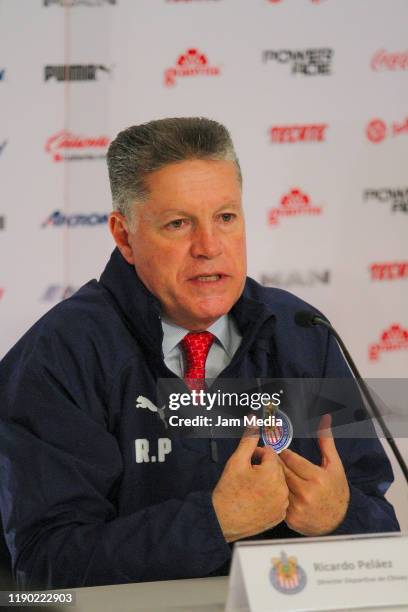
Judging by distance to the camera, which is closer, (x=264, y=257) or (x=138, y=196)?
(x=138, y=196)

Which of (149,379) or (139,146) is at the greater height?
(139,146)

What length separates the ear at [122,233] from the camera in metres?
1.82

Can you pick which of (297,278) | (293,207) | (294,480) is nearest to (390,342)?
(297,278)

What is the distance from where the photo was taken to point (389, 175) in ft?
8.68

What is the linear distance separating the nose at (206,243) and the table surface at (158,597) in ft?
2.18

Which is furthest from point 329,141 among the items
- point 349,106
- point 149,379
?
point 149,379

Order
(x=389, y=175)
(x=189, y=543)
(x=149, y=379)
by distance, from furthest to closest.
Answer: (x=389, y=175) < (x=149, y=379) < (x=189, y=543)

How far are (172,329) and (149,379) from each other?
162 millimetres

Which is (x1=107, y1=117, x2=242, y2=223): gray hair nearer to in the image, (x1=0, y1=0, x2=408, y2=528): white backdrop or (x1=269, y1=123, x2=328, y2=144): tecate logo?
(x1=0, y1=0, x2=408, y2=528): white backdrop

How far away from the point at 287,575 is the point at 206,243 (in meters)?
0.79

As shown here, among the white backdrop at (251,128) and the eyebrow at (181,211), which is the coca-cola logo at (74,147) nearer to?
the white backdrop at (251,128)

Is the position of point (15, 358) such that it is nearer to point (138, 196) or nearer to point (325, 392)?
point (138, 196)

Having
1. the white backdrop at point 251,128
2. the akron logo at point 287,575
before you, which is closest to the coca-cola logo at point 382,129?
the white backdrop at point 251,128

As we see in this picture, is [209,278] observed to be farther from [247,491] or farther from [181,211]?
[247,491]
